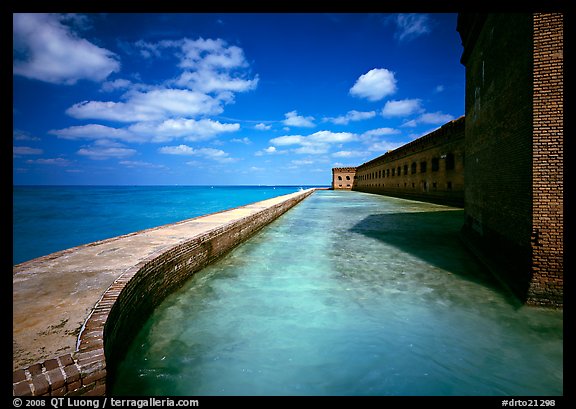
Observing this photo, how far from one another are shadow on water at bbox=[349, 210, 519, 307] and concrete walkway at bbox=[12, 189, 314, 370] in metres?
5.94

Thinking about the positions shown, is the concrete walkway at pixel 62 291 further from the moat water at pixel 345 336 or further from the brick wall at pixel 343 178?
the brick wall at pixel 343 178

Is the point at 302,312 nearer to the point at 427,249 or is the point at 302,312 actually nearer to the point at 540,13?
the point at 427,249

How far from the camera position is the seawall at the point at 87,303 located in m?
1.97

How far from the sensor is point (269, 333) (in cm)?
351

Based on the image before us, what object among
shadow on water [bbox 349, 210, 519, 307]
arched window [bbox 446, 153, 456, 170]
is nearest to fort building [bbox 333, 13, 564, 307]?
shadow on water [bbox 349, 210, 519, 307]

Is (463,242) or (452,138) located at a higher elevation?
(452,138)

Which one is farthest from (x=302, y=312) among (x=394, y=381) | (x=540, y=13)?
(x=540, y=13)

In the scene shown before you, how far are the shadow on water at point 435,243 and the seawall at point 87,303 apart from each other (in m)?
5.60

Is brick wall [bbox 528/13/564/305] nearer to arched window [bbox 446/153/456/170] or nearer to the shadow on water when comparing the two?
the shadow on water

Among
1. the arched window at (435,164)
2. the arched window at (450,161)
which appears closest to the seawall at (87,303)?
the arched window at (450,161)

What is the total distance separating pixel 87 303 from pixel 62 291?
2.06 feet

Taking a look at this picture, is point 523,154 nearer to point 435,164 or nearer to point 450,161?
point 450,161

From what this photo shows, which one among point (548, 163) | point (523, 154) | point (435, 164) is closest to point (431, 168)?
point (435, 164)
